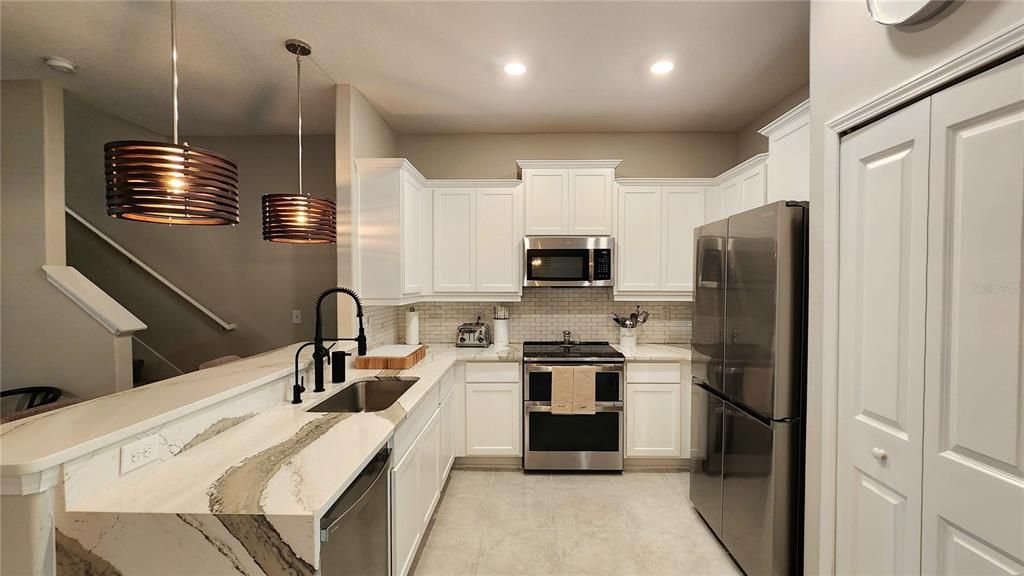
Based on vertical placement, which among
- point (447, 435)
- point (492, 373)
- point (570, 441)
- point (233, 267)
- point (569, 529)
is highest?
point (233, 267)

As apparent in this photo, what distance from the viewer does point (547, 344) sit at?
367 centimetres

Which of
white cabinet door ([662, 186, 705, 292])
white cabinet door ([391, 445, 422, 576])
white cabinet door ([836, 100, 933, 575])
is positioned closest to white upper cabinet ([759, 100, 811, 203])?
white cabinet door ([836, 100, 933, 575])

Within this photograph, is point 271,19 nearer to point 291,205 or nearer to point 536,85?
point 291,205

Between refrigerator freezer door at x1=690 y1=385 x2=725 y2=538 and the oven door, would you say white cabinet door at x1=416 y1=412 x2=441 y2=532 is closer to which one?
the oven door

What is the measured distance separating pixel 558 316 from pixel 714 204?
1.66 metres

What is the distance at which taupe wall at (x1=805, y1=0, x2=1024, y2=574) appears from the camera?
1.07m

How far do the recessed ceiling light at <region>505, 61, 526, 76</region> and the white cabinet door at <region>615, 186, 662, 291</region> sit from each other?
1.36 meters

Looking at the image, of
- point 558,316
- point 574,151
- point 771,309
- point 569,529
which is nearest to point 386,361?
point 569,529

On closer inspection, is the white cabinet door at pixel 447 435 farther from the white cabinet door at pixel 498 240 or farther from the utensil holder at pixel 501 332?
the white cabinet door at pixel 498 240

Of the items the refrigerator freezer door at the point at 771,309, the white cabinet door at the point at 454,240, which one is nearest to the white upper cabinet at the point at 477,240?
the white cabinet door at the point at 454,240

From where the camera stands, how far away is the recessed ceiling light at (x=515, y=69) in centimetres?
248

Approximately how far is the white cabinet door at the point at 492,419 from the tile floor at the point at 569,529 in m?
0.22

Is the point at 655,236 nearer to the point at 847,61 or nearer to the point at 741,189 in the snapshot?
the point at 741,189

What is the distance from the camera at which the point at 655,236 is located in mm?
3424
